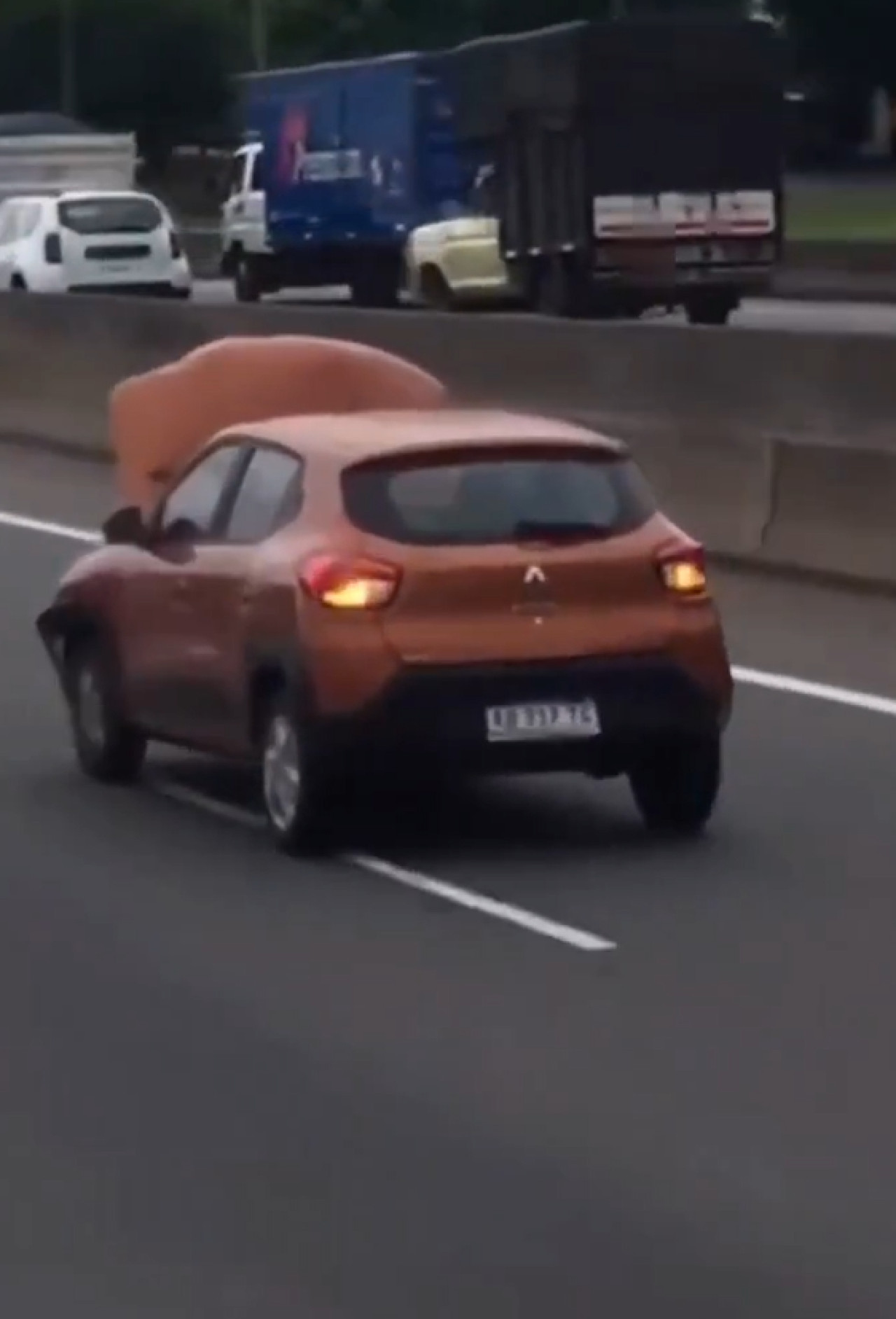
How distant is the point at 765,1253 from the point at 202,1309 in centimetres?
115

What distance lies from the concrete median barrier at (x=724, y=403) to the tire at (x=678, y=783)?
6206 mm

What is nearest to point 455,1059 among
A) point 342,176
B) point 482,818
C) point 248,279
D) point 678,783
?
point 678,783

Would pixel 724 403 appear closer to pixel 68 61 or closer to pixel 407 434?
pixel 407 434

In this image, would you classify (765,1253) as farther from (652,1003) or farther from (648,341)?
(648,341)

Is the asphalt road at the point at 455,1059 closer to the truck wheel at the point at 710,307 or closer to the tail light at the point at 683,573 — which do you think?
the tail light at the point at 683,573

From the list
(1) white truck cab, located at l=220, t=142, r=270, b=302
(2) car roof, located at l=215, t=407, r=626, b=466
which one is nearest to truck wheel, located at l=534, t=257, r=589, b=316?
(1) white truck cab, located at l=220, t=142, r=270, b=302

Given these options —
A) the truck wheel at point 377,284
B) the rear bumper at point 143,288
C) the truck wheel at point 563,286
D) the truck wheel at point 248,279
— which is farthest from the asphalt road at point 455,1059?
the truck wheel at point 248,279

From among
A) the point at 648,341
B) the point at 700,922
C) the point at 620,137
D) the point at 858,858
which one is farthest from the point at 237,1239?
the point at 620,137

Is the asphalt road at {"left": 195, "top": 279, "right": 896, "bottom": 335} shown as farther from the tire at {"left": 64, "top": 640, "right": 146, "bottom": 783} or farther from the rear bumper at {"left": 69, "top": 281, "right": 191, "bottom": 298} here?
the tire at {"left": 64, "top": 640, "right": 146, "bottom": 783}

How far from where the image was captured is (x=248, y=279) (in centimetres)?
5369

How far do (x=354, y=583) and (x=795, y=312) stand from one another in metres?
36.6

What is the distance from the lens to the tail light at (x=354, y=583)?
42.1 ft

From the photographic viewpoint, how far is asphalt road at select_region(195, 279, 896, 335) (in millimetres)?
43531

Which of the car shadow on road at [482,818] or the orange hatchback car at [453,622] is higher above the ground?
the orange hatchback car at [453,622]
